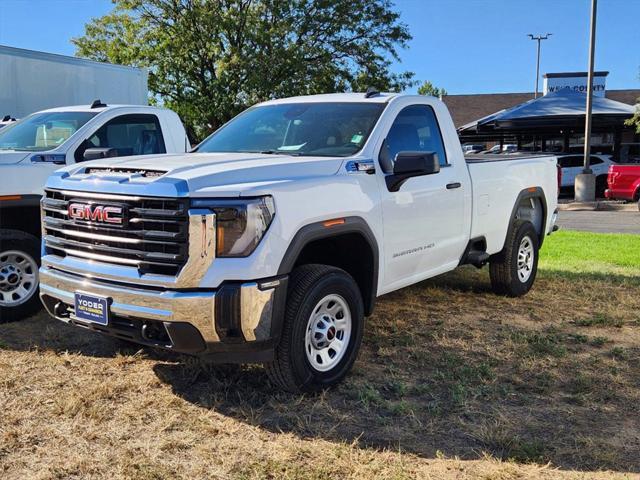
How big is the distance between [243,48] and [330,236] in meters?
21.6

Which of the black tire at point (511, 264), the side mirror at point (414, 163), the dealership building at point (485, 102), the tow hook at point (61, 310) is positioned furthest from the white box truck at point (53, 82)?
the dealership building at point (485, 102)

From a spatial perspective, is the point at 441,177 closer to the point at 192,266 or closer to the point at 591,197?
the point at 192,266

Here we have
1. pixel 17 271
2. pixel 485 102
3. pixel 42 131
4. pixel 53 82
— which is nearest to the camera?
pixel 17 271

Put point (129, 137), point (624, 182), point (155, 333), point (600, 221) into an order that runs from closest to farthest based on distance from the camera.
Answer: point (155, 333)
point (129, 137)
point (600, 221)
point (624, 182)

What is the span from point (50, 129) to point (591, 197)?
18.8m

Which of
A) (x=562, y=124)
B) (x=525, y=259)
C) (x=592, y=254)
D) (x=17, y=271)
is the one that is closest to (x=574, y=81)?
(x=562, y=124)

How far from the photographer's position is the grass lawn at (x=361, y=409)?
130 inches

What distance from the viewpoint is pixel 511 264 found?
6844 mm

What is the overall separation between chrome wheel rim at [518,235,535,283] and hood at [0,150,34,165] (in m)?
5.07

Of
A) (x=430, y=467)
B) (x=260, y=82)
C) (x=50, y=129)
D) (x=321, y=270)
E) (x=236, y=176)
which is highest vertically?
(x=260, y=82)

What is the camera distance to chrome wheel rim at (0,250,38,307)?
18.8ft

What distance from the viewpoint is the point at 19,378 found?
446 cm

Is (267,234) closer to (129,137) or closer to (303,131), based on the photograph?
(303,131)

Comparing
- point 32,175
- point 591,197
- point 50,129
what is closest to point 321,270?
point 32,175
